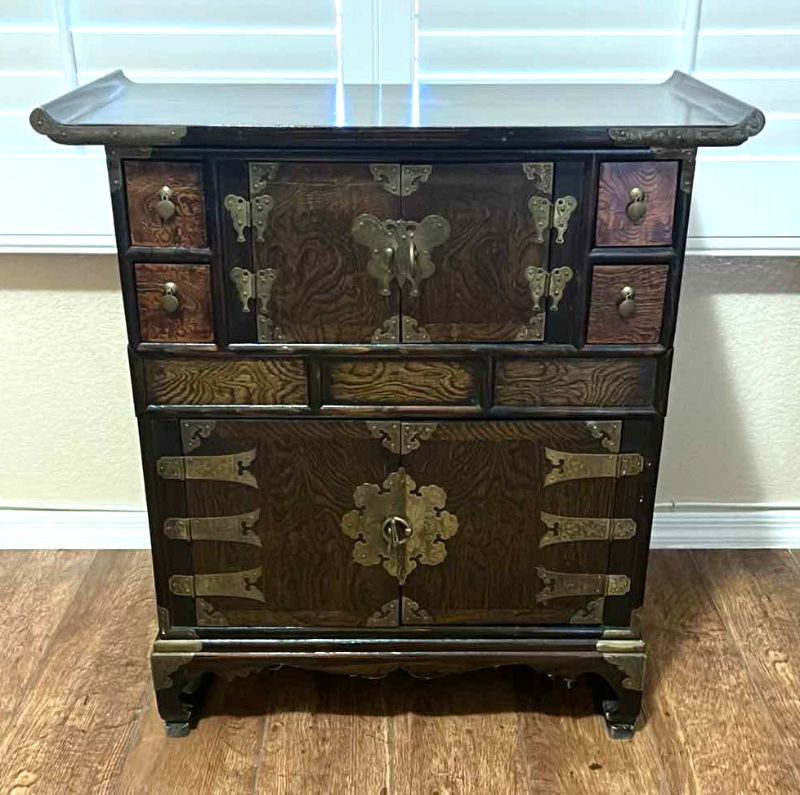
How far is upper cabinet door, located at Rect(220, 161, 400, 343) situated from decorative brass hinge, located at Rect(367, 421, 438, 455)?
0.44ft

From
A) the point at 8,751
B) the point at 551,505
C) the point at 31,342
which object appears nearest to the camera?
the point at 551,505

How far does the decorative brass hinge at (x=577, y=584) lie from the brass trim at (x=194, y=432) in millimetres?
528

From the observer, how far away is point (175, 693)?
1591mm

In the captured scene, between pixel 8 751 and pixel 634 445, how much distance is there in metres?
1.07

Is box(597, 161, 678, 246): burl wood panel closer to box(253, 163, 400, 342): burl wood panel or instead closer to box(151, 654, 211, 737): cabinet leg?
box(253, 163, 400, 342): burl wood panel

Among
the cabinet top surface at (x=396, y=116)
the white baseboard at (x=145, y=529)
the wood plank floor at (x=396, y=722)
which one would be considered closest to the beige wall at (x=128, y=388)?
the white baseboard at (x=145, y=529)

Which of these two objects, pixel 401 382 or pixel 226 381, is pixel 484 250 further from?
pixel 226 381

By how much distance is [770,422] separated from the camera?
2.06 metres

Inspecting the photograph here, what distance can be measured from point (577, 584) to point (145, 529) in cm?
99

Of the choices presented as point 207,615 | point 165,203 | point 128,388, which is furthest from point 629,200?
point 128,388

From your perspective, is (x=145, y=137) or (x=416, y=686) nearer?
(x=145, y=137)

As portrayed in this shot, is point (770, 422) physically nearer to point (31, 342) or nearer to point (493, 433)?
point (493, 433)

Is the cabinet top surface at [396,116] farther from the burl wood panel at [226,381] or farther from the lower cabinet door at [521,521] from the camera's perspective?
the lower cabinet door at [521,521]

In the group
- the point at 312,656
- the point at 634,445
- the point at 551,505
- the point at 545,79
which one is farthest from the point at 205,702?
the point at 545,79
